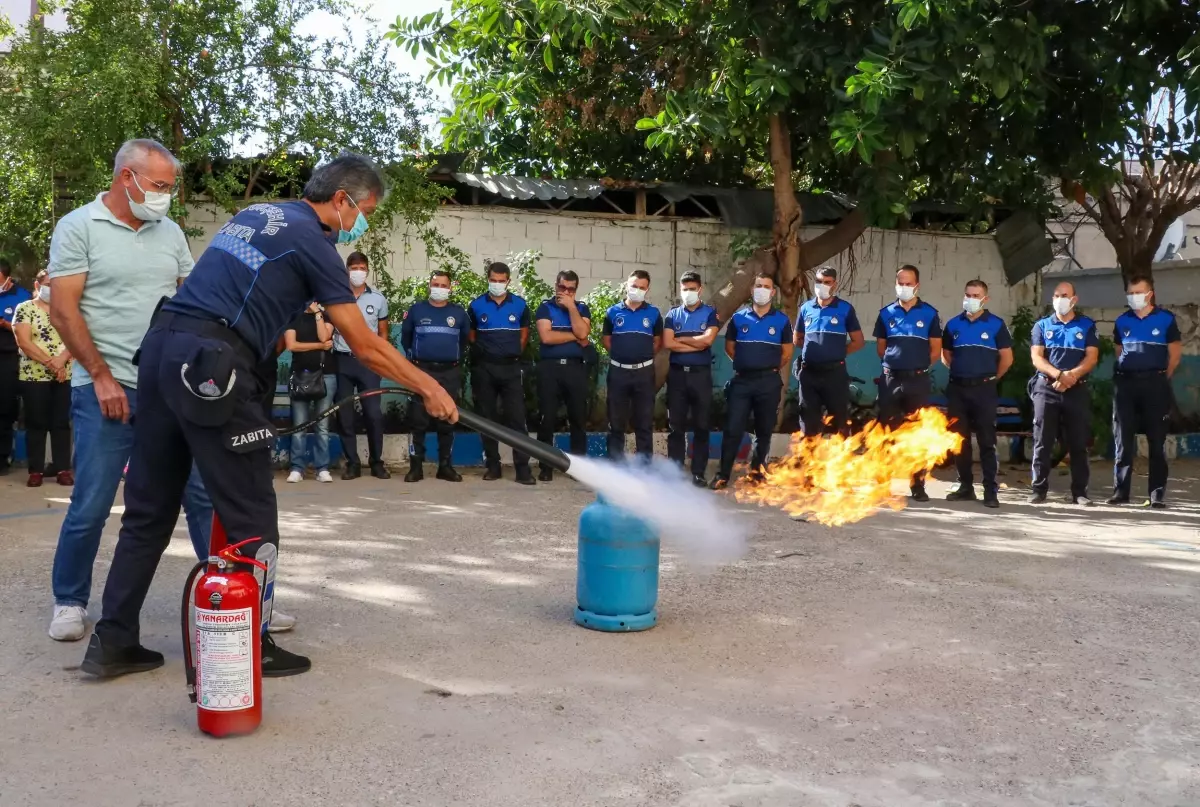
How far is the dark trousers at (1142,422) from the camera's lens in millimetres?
10133

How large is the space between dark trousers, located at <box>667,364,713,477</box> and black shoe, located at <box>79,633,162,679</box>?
23.4ft

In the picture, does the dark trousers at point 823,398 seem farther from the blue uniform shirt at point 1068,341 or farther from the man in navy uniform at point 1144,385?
the man in navy uniform at point 1144,385

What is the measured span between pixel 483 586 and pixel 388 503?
3.27 m

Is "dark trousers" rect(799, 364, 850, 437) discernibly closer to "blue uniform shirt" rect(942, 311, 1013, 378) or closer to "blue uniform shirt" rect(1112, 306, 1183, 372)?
"blue uniform shirt" rect(942, 311, 1013, 378)

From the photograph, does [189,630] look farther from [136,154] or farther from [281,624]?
[136,154]

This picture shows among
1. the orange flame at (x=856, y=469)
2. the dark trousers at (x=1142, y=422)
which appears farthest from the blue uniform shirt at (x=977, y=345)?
the dark trousers at (x=1142, y=422)

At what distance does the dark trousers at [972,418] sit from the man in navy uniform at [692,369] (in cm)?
231

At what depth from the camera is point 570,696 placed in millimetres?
4398

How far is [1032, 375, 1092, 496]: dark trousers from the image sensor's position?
1034cm

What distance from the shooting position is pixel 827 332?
10.7 metres

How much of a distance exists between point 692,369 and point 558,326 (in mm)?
1422

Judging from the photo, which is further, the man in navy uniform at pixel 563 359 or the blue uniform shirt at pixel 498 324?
the man in navy uniform at pixel 563 359

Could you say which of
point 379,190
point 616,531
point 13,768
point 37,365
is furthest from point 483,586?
point 37,365

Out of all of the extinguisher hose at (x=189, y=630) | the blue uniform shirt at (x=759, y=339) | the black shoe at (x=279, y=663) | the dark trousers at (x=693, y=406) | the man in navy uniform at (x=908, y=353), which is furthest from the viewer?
the dark trousers at (x=693, y=406)
